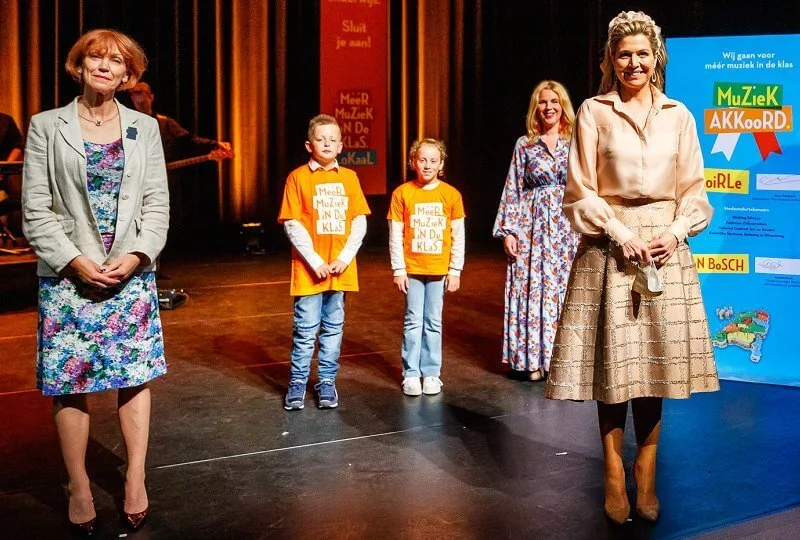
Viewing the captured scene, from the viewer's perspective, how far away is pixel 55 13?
8.02 meters

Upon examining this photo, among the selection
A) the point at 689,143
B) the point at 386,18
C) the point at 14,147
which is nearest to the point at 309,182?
the point at 689,143

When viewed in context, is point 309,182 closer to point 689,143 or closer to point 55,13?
point 689,143

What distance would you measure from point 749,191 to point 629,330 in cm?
177

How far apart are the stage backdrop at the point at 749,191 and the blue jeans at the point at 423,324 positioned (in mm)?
1173

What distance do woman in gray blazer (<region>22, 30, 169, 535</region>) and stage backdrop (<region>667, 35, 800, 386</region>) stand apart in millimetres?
2498

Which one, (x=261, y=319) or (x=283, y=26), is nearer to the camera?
(x=261, y=319)

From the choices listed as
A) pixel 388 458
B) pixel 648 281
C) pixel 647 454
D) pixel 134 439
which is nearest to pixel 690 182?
pixel 648 281

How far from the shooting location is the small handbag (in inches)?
101

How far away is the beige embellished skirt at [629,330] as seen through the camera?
103 inches

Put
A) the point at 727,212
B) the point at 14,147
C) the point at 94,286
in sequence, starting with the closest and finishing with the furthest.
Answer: the point at 94,286 < the point at 727,212 < the point at 14,147

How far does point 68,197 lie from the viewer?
8.43 feet

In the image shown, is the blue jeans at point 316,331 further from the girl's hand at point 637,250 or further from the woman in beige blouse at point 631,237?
the girl's hand at point 637,250

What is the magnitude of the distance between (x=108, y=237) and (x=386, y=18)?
7184 millimetres

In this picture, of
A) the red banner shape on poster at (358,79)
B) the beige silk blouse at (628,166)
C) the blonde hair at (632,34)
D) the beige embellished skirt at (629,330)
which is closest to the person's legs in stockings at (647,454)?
the beige embellished skirt at (629,330)
